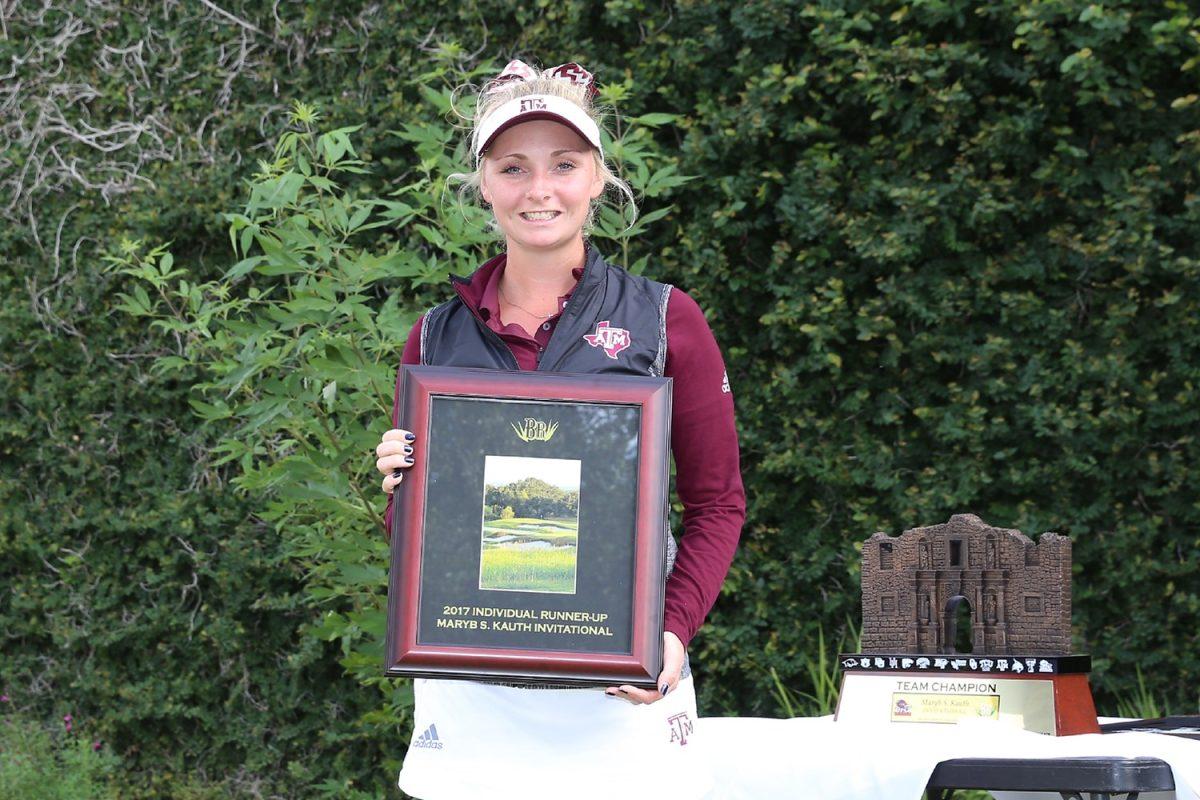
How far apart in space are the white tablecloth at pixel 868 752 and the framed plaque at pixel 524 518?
0.35 m

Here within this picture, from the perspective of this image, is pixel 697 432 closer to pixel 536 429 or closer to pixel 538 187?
pixel 536 429

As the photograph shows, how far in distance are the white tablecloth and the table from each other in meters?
0.03

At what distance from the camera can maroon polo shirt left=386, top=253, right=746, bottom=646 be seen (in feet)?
6.45

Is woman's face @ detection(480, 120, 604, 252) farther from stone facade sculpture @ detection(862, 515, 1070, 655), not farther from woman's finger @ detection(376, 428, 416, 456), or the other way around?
stone facade sculpture @ detection(862, 515, 1070, 655)

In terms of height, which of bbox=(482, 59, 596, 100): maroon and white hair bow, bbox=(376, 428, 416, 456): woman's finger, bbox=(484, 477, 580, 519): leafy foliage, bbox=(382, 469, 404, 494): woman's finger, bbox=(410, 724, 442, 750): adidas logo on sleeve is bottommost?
bbox=(410, 724, 442, 750): adidas logo on sleeve

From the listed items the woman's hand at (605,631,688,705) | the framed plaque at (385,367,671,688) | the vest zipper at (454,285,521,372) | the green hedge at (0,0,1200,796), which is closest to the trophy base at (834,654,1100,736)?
the woman's hand at (605,631,688,705)

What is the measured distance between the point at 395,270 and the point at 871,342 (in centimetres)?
164

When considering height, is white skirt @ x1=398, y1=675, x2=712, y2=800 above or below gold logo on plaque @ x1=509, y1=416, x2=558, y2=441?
below

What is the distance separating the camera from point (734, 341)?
4.44m

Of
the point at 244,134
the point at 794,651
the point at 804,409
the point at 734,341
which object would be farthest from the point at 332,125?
the point at 794,651

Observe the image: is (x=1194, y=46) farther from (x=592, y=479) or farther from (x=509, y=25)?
(x=592, y=479)

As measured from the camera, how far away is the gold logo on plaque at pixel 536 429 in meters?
1.82

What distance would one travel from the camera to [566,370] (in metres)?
1.94

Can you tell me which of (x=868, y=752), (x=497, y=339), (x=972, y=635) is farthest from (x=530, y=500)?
(x=972, y=635)
